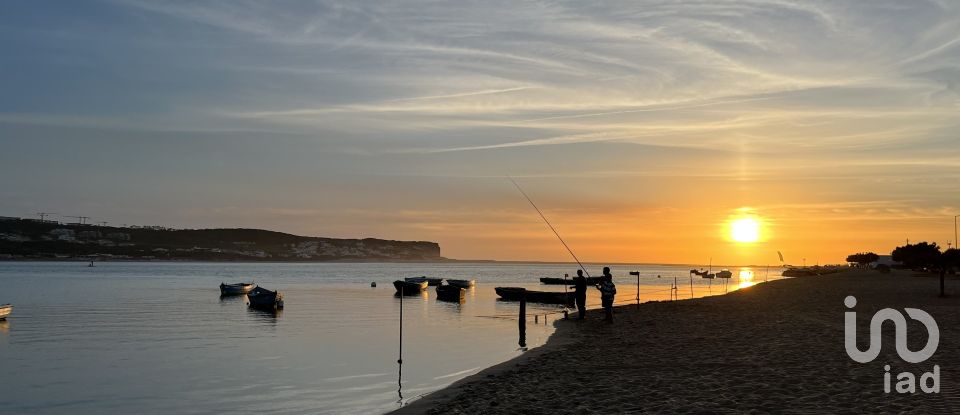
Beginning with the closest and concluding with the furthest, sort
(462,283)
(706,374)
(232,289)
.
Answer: (706,374) < (232,289) < (462,283)

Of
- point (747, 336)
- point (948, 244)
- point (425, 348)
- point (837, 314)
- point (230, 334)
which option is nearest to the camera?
point (747, 336)

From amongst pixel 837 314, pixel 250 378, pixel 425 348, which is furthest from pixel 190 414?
pixel 837 314

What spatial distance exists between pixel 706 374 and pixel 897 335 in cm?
1096

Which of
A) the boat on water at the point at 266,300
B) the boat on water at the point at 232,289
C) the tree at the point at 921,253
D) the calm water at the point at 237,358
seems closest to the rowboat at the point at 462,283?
the boat on water at the point at 232,289

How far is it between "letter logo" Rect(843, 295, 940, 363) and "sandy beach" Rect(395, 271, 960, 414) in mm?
247

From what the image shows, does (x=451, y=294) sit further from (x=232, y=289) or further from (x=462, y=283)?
(x=232, y=289)

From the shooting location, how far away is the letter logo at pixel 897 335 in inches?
771

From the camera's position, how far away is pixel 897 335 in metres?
24.3

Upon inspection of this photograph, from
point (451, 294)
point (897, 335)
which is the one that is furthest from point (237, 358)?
point (451, 294)

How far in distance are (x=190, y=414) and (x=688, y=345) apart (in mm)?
15137

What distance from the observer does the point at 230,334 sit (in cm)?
3903

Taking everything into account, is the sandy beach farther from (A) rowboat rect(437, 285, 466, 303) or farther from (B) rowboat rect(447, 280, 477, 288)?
(B) rowboat rect(447, 280, 477, 288)

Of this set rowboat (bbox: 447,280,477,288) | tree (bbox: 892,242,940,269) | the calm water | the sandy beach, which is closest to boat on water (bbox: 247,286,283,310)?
the calm water

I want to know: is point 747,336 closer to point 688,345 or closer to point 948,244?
point 688,345
